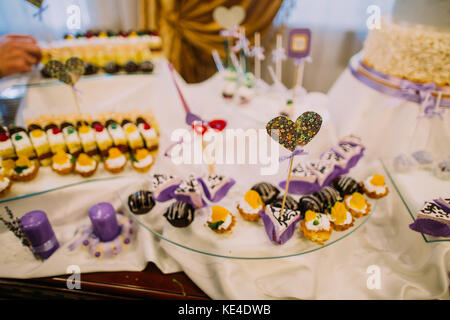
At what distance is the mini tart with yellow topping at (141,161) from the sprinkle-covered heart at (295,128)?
0.67 m

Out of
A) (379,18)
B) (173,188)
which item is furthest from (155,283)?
(379,18)

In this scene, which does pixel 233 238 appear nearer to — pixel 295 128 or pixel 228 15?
pixel 295 128

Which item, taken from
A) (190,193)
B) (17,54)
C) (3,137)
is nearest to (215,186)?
(190,193)

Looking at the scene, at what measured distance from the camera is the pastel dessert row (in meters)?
1.28

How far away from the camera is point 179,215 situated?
1187 millimetres

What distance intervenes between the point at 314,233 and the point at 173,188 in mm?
593

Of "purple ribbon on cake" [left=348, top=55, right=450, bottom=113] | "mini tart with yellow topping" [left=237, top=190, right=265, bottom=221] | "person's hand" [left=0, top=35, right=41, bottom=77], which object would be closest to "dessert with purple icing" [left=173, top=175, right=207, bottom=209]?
"mini tart with yellow topping" [left=237, top=190, right=265, bottom=221]

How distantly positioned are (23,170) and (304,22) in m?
2.43

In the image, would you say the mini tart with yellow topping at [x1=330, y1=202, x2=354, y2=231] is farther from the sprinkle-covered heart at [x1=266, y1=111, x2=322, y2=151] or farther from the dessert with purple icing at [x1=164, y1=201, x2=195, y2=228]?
the dessert with purple icing at [x1=164, y1=201, x2=195, y2=228]

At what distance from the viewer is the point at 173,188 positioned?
4.18ft

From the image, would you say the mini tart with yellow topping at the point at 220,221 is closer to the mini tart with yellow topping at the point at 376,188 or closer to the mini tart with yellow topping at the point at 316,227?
the mini tart with yellow topping at the point at 316,227

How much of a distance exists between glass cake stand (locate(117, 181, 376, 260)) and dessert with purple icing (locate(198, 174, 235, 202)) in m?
0.05

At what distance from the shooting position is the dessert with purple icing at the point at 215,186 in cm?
125
